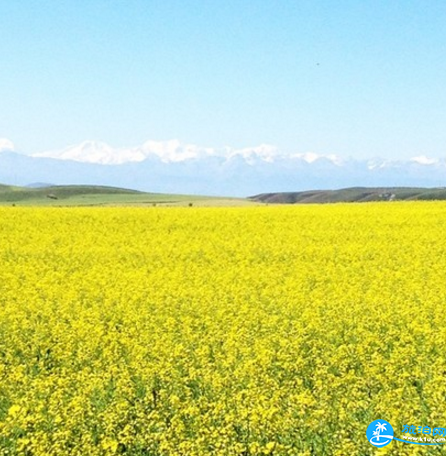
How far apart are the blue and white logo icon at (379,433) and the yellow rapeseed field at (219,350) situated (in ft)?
0.23

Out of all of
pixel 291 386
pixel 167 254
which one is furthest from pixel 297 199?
pixel 291 386

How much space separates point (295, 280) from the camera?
13789mm

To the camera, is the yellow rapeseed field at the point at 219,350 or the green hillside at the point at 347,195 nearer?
the yellow rapeseed field at the point at 219,350

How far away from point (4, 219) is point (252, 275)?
17.2 metres

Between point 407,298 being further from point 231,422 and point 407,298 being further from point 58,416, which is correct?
Result: point 58,416

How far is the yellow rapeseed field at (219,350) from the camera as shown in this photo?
21.2 feet

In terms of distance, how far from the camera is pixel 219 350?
899 cm

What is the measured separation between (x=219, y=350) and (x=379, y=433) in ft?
10.2
